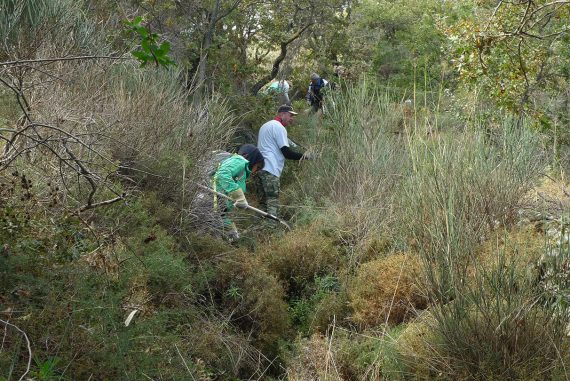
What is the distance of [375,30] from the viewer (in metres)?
27.2

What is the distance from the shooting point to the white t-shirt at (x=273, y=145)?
12.4 metres

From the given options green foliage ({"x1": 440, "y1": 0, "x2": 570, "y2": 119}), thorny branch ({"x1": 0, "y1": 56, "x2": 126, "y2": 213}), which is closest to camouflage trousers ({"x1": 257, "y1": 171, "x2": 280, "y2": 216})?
green foliage ({"x1": 440, "y1": 0, "x2": 570, "y2": 119})

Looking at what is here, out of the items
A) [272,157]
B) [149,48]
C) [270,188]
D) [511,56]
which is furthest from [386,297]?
[149,48]

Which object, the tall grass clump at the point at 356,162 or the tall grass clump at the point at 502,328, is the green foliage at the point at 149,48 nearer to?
the tall grass clump at the point at 502,328

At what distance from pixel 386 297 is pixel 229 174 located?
280 cm

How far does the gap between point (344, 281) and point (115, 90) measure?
3.76m

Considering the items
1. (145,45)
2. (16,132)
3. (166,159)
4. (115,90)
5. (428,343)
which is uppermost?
(145,45)

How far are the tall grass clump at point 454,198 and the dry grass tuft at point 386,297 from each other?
684mm

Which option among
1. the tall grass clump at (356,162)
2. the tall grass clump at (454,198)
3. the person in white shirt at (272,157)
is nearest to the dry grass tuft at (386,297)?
the tall grass clump at (454,198)

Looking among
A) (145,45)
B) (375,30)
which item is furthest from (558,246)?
(375,30)

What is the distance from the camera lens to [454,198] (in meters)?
6.50

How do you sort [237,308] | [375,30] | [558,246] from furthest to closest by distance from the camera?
[375,30] → [237,308] → [558,246]

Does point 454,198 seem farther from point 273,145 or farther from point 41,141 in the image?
point 273,145

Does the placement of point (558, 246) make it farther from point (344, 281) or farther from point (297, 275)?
point (297, 275)
